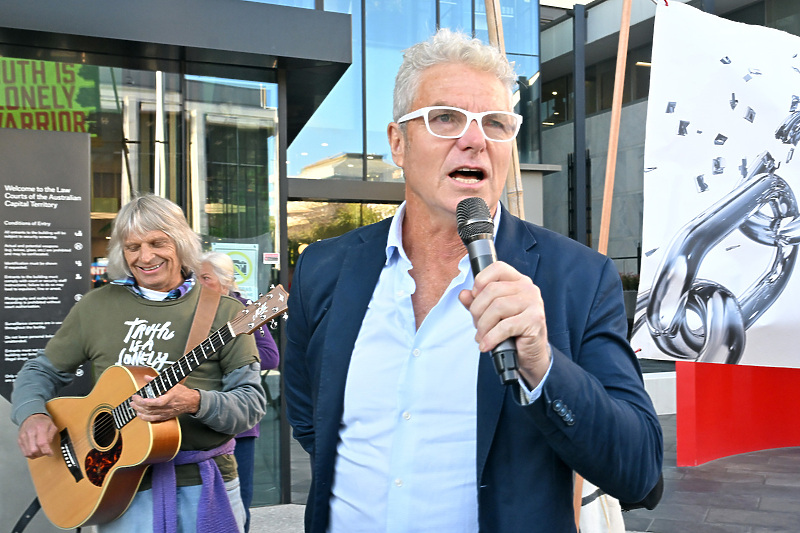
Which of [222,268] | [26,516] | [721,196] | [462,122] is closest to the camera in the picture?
[462,122]

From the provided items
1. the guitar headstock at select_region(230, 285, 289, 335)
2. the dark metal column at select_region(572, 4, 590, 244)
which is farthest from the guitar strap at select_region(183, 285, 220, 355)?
the dark metal column at select_region(572, 4, 590, 244)

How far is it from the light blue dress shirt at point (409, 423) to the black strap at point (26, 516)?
3.03 m

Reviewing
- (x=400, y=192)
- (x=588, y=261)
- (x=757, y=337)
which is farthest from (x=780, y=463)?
(x=400, y=192)

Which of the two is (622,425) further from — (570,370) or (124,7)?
(124,7)

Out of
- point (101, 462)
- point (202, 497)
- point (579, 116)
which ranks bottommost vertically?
point (202, 497)

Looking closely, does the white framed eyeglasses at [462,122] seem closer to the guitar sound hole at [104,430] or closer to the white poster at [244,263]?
the guitar sound hole at [104,430]

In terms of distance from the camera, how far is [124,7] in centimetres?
489

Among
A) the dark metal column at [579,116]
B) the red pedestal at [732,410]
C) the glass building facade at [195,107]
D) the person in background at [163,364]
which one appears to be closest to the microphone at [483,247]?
the person in background at [163,364]

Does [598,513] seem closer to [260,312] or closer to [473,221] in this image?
[260,312]

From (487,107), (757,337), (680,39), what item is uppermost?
(680,39)

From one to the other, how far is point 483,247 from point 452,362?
0.43m

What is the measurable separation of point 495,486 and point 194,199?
4628 mm

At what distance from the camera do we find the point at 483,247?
1.22m

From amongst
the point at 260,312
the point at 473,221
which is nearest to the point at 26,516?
the point at 260,312
